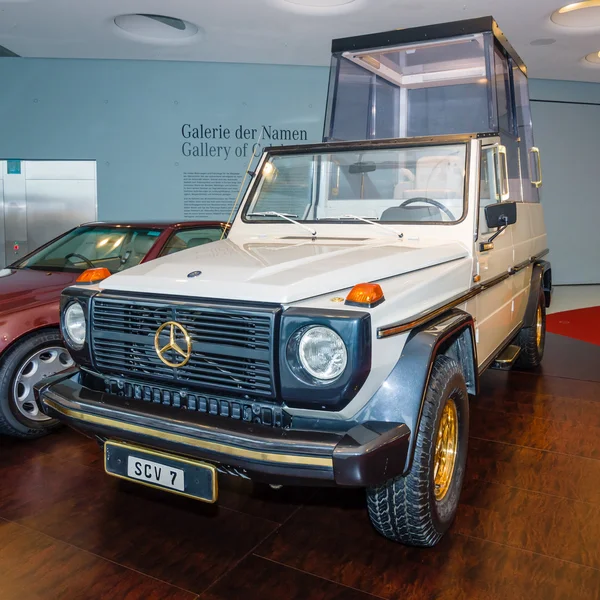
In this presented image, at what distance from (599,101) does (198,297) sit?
35.5ft

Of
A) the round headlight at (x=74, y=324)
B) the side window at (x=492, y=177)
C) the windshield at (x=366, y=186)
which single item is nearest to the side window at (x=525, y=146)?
the side window at (x=492, y=177)

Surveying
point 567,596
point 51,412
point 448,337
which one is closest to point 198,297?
point 51,412

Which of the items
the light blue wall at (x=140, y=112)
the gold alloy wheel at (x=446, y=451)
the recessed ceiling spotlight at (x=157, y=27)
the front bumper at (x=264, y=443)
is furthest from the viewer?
the light blue wall at (x=140, y=112)

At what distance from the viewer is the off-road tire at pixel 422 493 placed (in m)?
2.12

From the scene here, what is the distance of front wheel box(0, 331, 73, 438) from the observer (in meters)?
3.30

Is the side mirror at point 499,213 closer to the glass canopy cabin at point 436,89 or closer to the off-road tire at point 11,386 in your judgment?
the glass canopy cabin at point 436,89

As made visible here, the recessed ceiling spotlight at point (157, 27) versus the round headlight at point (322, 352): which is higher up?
the recessed ceiling spotlight at point (157, 27)

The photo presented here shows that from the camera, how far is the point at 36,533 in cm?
250

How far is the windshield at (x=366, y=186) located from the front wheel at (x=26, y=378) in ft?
4.54

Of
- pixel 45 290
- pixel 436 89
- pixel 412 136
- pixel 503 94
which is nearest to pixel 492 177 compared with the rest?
pixel 412 136

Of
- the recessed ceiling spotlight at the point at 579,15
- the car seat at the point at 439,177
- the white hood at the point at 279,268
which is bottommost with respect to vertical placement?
the white hood at the point at 279,268

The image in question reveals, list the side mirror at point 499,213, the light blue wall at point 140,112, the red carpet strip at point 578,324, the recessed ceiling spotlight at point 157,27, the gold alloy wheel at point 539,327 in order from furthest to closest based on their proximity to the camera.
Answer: the light blue wall at point 140,112 → the recessed ceiling spotlight at point 157,27 → the red carpet strip at point 578,324 → the gold alloy wheel at point 539,327 → the side mirror at point 499,213

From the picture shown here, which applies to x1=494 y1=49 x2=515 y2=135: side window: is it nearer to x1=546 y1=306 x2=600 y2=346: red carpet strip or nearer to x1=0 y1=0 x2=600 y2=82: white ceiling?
x1=0 y1=0 x2=600 y2=82: white ceiling

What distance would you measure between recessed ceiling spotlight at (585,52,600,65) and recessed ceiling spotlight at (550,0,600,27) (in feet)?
5.22
